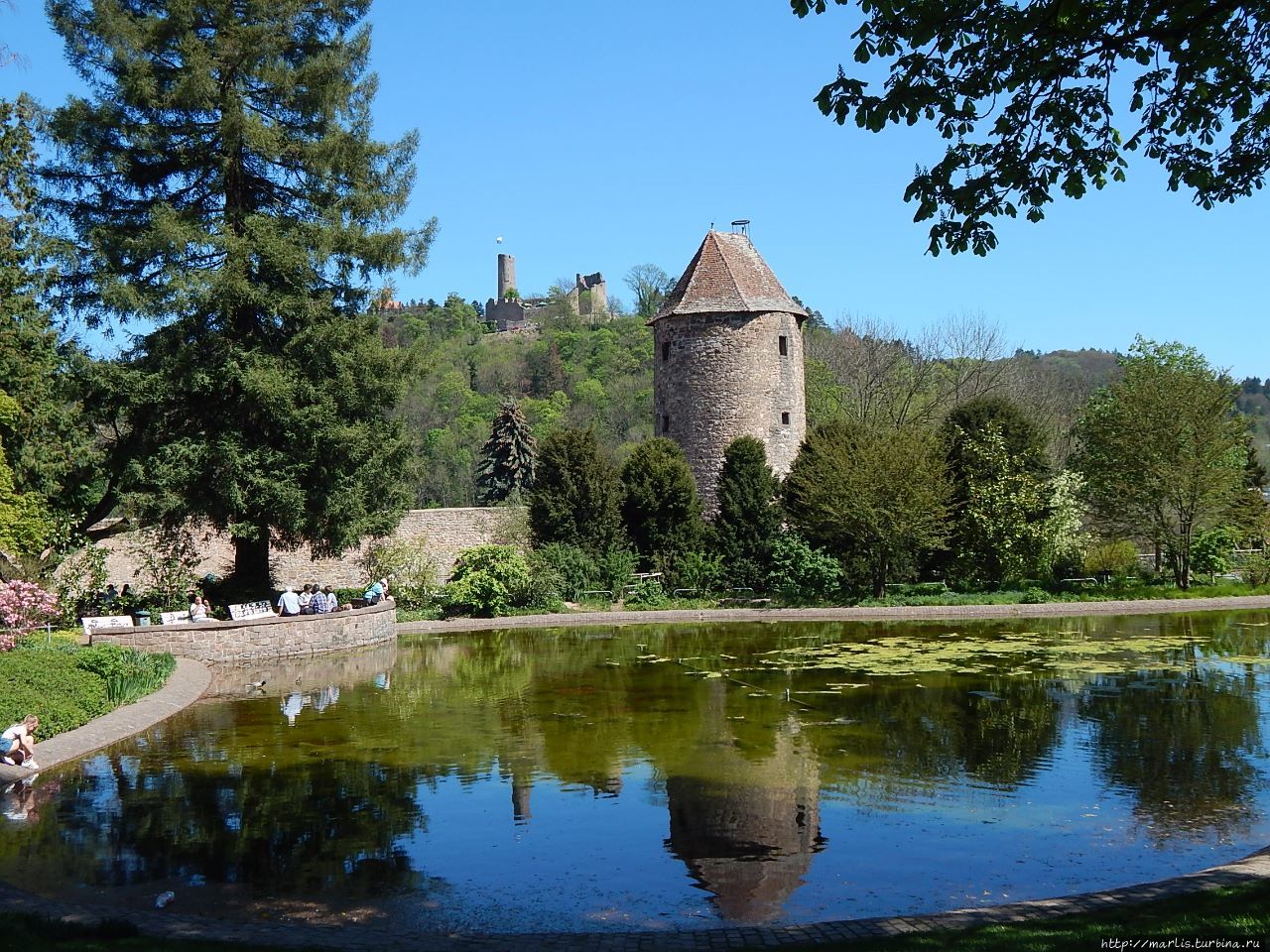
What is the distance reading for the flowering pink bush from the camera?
15.7 m

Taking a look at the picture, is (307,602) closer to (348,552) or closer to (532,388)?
(348,552)

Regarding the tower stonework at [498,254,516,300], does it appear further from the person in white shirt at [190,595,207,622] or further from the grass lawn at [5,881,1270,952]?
the grass lawn at [5,881,1270,952]

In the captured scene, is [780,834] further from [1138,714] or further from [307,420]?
[307,420]

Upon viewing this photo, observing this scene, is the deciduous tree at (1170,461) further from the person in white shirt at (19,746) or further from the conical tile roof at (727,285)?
the person in white shirt at (19,746)

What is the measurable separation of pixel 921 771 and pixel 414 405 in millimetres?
66782

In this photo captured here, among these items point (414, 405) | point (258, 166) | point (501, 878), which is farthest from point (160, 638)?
point (414, 405)

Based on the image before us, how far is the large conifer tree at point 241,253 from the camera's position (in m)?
21.6

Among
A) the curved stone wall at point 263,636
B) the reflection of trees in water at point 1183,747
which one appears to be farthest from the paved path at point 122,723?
the reflection of trees in water at point 1183,747

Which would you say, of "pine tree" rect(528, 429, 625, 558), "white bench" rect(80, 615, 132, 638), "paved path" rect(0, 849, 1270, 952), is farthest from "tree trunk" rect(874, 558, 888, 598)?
"paved path" rect(0, 849, 1270, 952)

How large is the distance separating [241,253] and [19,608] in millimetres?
8690

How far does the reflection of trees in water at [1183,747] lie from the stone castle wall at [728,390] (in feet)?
59.1

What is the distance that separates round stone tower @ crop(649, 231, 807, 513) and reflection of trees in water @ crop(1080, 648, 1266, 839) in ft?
59.1

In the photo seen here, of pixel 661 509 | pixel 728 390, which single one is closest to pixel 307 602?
pixel 661 509

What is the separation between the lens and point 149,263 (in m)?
22.5
